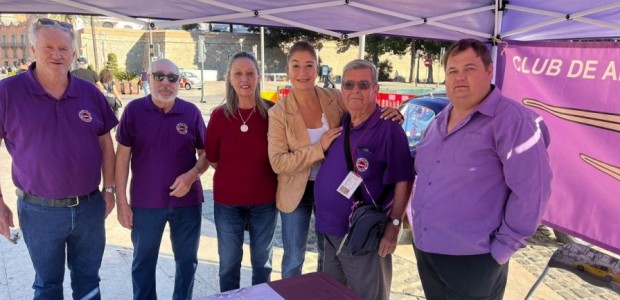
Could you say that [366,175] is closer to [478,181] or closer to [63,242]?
[478,181]

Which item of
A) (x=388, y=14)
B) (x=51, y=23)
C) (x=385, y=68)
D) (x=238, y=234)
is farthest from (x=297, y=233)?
(x=385, y=68)

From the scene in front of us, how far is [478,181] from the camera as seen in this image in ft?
6.39

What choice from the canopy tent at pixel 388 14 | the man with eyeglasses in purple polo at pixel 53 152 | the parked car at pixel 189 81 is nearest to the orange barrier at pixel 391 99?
the canopy tent at pixel 388 14

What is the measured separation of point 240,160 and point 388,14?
1.49 m

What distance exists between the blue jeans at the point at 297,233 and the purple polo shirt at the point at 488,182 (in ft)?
2.54

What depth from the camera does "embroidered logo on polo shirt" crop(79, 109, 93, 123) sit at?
95.0 inches

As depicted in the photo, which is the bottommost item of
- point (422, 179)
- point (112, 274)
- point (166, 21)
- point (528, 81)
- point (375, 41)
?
point (112, 274)

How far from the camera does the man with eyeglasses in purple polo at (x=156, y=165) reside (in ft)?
8.52

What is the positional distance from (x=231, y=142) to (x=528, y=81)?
230 cm

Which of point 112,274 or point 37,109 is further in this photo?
point 112,274

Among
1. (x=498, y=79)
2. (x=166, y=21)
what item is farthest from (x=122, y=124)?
(x=498, y=79)

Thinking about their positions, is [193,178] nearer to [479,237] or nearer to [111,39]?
[479,237]

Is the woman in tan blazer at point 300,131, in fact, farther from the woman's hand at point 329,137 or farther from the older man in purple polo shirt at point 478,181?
the older man in purple polo shirt at point 478,181

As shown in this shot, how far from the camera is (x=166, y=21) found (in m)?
2.98
